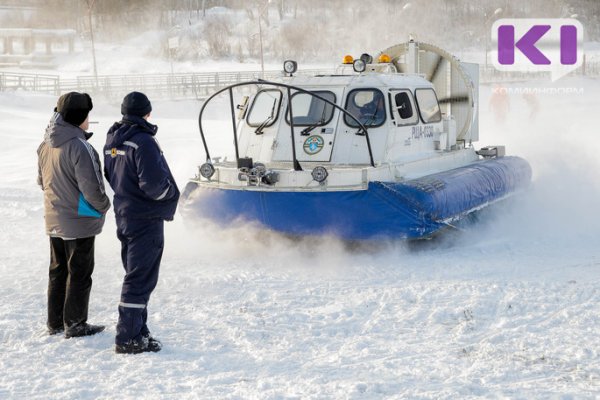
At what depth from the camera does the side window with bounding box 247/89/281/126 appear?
8.91m

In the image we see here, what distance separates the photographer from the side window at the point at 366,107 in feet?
27.6

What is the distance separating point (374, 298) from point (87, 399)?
251cm

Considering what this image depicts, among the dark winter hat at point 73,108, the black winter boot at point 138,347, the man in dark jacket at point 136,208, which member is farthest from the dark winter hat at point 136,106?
the black winter boot at point 138,347

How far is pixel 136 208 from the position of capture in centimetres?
484

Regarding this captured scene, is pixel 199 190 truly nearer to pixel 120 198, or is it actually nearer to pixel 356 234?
pixel 356 234

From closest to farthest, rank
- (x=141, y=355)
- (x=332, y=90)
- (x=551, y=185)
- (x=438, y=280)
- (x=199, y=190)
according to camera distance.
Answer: (x=141, y=355)
(x=438, y=280)
(x=199, y=190)
(x=332, y=90)
(x=551, y=185)

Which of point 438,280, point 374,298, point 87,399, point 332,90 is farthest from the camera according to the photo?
point 332,90

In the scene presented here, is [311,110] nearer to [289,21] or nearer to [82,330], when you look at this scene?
[82,330]

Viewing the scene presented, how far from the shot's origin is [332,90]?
341 inches

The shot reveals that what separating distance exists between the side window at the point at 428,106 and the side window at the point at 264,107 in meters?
1.54

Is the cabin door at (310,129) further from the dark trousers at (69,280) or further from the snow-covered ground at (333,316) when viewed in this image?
the dark trousers at (69,280)

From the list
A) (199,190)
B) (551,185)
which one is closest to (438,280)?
(199,190)

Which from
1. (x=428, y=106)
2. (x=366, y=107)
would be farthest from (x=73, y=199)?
(x=428, y=106)

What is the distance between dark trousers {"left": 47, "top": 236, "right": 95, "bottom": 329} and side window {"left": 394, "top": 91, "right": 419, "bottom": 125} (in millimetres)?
4273
